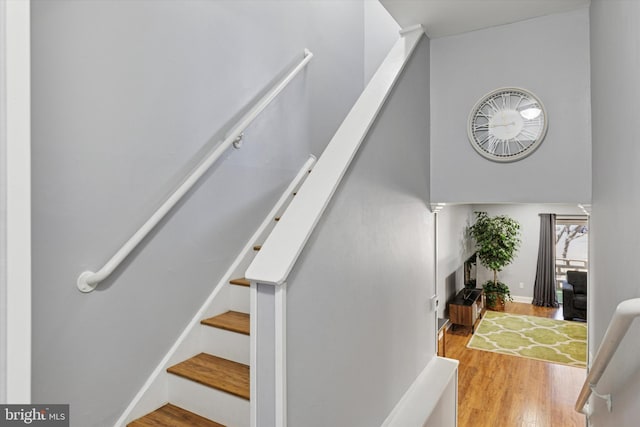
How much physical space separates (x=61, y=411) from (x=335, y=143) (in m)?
1.45

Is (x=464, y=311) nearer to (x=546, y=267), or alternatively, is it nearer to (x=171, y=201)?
(x=546, y=267)

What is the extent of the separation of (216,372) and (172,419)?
0.83 ft

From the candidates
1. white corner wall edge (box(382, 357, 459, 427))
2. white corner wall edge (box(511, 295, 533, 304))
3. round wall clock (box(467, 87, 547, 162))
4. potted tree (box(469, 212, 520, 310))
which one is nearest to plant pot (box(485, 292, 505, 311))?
potted tree (box(469, 212, 520, 310))

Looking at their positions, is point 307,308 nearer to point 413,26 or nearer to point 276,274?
point 276,274

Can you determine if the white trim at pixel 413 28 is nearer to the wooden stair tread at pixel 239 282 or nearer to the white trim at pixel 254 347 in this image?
the wooden stair tread at pixel 239 282

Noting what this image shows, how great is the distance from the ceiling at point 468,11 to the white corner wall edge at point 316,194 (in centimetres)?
46

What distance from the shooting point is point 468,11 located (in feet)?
6.64

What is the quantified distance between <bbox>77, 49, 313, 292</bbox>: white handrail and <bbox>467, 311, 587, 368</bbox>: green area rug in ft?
17.2

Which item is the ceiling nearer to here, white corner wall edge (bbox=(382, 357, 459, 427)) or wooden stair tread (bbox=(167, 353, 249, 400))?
wooden stair tread (bbox=(167, 353, 249, 400))

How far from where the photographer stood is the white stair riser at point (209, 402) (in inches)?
59.1

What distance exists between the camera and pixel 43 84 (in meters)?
1.31

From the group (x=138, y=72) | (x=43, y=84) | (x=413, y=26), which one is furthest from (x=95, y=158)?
(x=413, y=26)

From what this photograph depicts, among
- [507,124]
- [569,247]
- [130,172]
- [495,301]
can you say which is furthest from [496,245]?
[130,172]

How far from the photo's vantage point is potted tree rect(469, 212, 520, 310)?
7477 millimetres
